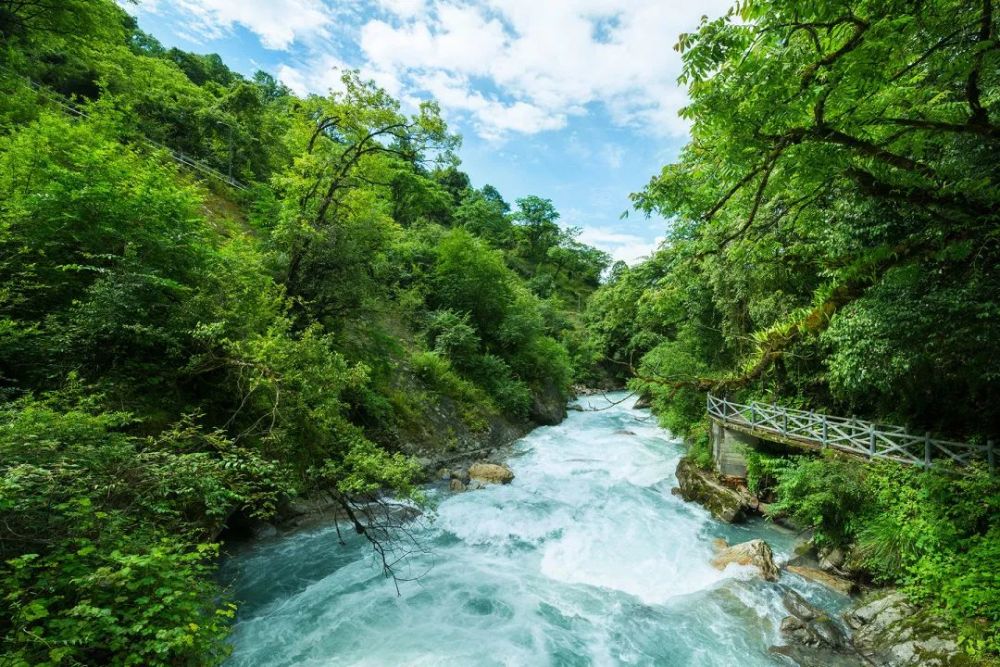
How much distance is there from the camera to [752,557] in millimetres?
7664

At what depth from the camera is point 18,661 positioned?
228 cm

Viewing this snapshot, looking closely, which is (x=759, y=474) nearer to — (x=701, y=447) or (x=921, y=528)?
(x=701, y=447)

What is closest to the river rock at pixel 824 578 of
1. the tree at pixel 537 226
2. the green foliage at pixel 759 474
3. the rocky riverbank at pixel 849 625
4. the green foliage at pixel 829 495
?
the rocky riverbank at pixel 849 625

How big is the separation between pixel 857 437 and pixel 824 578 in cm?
339

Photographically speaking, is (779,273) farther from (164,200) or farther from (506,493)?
(164,200)

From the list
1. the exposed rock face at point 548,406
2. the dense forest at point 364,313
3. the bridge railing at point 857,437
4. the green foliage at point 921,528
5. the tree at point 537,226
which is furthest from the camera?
the tree at point 537,226

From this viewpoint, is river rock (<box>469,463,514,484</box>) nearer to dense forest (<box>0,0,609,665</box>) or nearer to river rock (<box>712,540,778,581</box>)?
dense forest (<box>0,0,609,665</box>)

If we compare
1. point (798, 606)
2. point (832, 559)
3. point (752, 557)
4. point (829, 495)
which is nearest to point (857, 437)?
point (829, 495)

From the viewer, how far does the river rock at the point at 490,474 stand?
1213 cm

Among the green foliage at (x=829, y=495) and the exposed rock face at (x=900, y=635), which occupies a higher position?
the green foliage at (x=829, y=495)

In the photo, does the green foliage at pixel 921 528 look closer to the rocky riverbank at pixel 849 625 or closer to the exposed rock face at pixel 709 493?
the rocky riverbank at pixel 849 625

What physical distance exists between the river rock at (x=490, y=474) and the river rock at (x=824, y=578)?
6.97 m

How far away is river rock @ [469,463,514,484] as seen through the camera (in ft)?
39.8

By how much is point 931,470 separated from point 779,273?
550 cm
